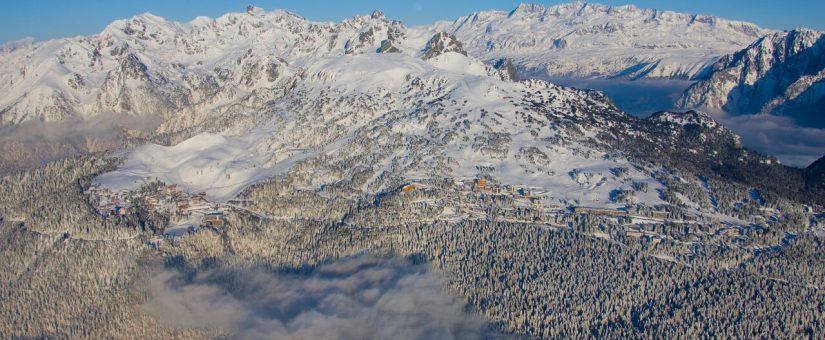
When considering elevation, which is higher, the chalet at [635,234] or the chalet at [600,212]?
the chalet at [600,212]

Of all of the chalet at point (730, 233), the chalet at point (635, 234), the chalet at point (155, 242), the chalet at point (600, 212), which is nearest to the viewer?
the chalet at point (635, 234)

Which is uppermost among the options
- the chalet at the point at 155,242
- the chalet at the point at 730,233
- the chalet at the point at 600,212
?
the chalet at the point at 600,212

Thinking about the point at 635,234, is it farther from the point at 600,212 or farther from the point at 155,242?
the point at 155,242

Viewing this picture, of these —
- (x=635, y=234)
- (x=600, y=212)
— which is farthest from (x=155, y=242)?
(x=635, y=234)

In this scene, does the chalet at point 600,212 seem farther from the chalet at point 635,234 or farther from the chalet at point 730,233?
the chalet at point 730,233

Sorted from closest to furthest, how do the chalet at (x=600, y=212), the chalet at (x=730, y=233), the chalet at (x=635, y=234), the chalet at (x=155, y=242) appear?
the chalet at (x=635, y=234) < the chalet at (x=730, y=233) < the chalet at (x=155, y=242) < the chalet at (x=600, y=212)

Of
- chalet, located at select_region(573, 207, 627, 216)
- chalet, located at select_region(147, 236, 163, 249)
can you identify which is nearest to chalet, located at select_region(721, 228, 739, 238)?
chalet, located at select_region(573, 207, 627, 216)

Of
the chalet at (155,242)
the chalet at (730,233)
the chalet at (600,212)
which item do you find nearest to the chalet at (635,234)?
the chalet at (600,212)

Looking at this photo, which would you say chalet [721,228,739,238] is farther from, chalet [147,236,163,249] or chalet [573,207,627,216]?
chalet [147,236,163,249]

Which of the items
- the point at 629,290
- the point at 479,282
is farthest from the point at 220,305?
the point at 629,290

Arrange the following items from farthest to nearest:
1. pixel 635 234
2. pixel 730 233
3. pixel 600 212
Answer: pixel 600 212 < pixel 730 233 < pixel 635 234

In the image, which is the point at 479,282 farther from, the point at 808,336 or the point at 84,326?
the point at 84,326
